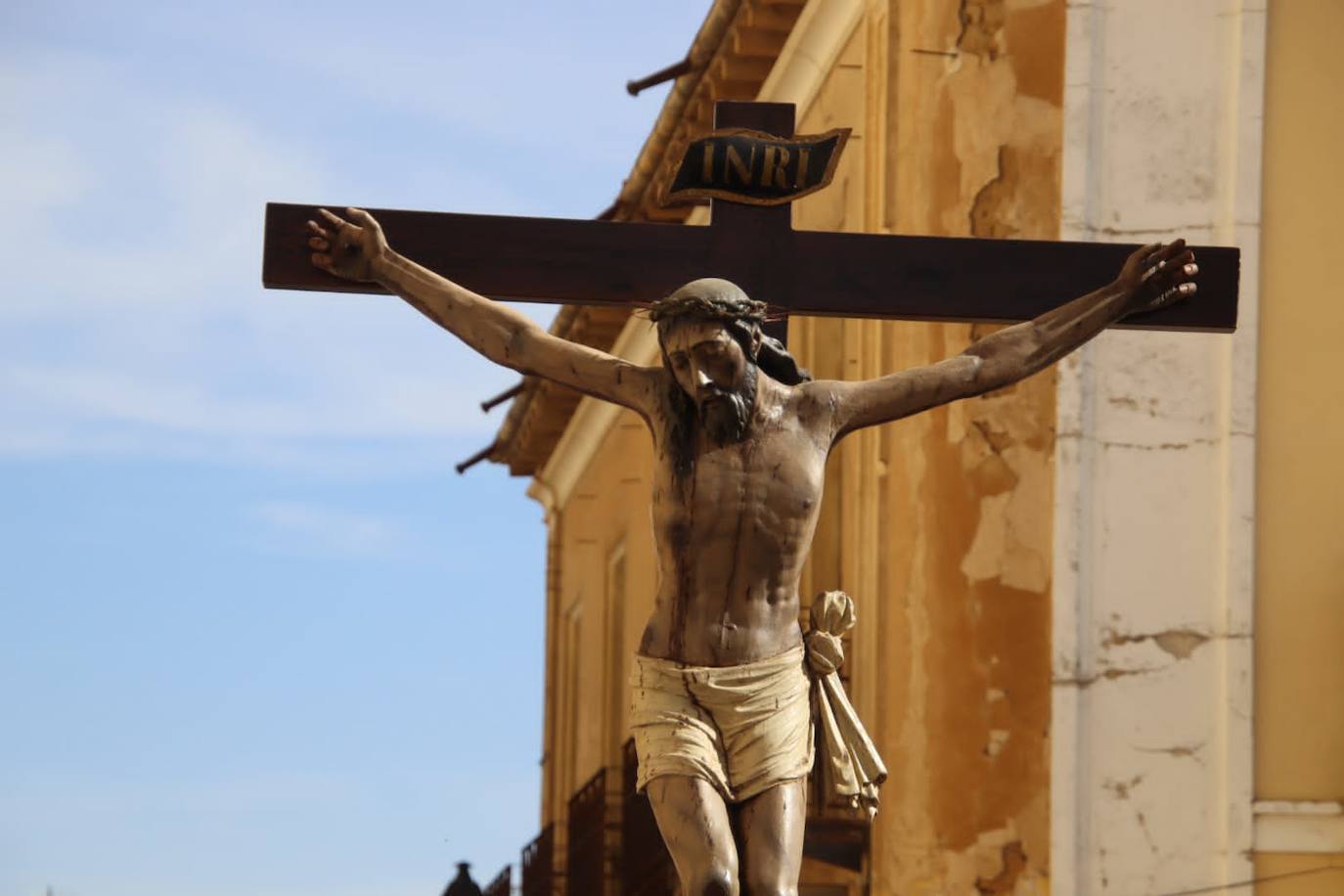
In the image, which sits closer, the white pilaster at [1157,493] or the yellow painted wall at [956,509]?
the white pilaster at [1157,493]

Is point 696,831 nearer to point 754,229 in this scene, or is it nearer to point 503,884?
point 754,229

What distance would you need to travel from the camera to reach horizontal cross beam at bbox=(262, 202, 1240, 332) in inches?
396

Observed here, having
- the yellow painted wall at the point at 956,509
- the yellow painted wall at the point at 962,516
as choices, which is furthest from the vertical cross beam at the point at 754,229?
the yellow painted wall at the point at 962,516

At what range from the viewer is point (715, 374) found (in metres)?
9.34

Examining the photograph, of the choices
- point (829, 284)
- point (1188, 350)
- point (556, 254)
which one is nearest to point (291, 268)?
point (556, 254)

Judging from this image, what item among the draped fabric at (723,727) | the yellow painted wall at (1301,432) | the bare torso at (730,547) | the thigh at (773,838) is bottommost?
the thigh at (773,838)

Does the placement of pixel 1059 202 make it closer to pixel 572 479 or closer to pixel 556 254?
pixel 556 254

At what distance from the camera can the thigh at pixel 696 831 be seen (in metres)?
9.02

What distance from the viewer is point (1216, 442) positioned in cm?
1758

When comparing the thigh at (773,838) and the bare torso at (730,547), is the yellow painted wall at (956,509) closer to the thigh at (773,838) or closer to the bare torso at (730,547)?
the bare torso at (730,547)

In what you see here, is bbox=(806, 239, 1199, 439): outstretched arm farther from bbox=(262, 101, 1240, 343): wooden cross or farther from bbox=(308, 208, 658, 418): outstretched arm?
bbox=(308, 208, 658, 418): outstretched arm

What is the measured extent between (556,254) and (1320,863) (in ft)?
27.4

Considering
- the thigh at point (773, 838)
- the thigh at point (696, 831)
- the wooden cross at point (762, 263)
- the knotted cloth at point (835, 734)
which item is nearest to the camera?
the thigh at point (696, 831)

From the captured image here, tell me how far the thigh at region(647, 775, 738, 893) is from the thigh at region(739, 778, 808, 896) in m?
0.05
